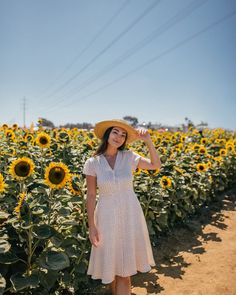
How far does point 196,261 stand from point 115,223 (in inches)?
86.2

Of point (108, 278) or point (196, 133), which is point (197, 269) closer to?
point (108, 278)

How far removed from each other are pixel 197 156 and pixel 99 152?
4.07 meters

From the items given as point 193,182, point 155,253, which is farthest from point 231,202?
point 155,253

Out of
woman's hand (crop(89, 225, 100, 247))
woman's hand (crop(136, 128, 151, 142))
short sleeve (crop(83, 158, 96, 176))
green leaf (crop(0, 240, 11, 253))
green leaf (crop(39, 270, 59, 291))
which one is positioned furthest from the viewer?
woman's hand (crop(136, 128, 151, 142))

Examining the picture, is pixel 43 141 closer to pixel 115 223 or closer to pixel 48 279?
pixel 115 223

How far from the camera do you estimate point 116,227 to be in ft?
9.29

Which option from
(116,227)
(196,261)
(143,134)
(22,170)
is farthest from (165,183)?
(22,170)

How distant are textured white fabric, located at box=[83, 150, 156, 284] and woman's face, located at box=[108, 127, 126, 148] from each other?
0.57 ft

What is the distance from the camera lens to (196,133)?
38.5 feet

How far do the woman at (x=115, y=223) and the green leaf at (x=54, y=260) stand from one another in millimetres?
382

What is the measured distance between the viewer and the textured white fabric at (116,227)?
280cm

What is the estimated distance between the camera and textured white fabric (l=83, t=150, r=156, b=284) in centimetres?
280

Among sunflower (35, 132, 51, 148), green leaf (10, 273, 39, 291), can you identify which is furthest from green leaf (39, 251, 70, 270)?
sunflower (35, 132, 51, 148)

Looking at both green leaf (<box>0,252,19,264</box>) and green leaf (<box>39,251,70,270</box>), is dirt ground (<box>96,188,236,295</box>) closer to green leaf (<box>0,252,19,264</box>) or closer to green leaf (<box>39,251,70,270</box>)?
green leaf (<box>39,251,70,270</box>)
